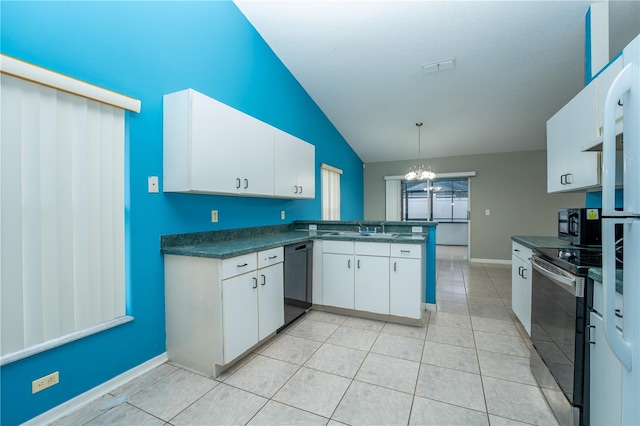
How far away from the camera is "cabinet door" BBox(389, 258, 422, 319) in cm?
270

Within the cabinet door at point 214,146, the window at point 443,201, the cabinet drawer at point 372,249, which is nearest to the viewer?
the cabinet door at point 214,146

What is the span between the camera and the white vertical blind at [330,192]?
5.12 metres

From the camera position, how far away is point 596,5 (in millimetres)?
2361

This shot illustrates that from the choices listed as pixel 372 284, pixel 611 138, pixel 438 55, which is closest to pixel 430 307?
pixel 372 284

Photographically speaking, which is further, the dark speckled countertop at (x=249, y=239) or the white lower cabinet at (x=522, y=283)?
the white lower cabinet at (x=522, y=283)

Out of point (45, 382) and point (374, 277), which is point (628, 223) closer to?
point (374, 277)

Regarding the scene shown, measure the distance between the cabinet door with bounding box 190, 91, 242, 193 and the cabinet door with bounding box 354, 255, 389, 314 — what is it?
1.56 meters

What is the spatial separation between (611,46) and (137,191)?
15.2 feet

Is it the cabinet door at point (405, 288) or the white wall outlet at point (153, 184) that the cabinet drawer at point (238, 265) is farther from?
A: the cabinet door at point (405, 288)

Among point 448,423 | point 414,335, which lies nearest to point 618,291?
point 448,423

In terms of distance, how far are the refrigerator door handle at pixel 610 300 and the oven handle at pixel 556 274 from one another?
2.10 ft

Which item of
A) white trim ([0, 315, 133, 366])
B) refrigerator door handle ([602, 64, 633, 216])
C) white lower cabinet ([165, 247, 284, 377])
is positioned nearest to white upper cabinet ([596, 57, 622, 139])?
refrigerator door handle ([602, 64, 633, 216])

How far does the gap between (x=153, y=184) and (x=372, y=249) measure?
2.11m

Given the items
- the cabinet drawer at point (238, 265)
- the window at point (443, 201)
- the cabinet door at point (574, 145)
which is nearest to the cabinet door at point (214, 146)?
the cabinet drawer at point (238, 265)
